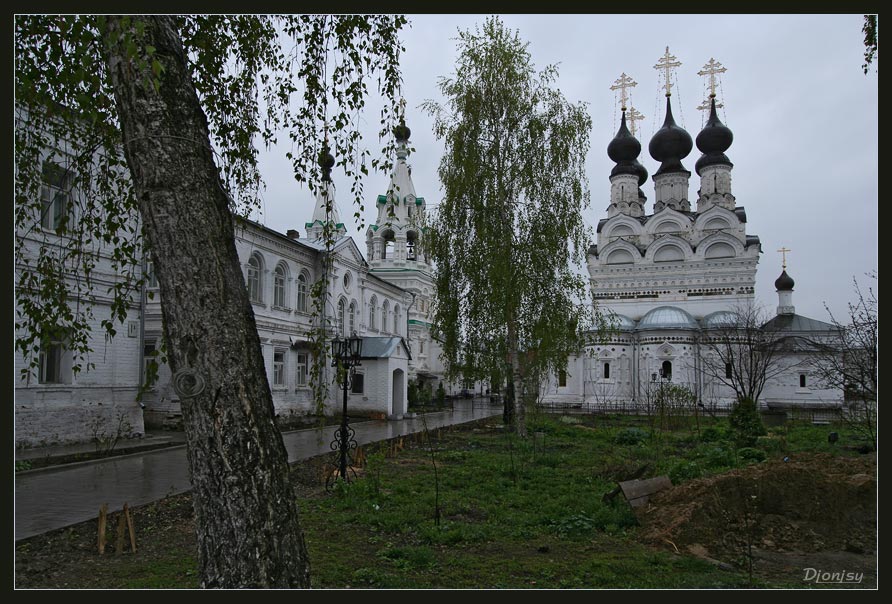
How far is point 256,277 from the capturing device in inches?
961

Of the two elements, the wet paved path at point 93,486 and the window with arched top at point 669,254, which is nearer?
the wet paved path at point 93,486

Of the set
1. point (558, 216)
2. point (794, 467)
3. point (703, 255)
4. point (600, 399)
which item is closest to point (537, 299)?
point (558, 216)

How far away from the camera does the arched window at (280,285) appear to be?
25.5 m

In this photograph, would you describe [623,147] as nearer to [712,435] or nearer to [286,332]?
[286,332]

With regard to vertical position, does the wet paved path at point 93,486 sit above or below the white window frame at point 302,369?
below

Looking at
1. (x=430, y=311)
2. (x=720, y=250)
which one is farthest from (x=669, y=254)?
(x=430, y=311)

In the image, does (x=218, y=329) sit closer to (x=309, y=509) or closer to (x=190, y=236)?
(x=190, y=236)

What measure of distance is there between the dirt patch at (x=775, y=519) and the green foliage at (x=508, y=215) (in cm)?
1106

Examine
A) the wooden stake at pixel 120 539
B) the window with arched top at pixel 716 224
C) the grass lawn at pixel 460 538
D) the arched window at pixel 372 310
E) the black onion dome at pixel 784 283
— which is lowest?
the grass lawn at pixel 460 538

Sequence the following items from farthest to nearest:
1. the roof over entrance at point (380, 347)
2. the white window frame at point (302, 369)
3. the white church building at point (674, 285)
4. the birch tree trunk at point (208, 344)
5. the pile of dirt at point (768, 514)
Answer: the white church building at point (674, 285) < the roof over entrance at point (380, 347) < the white window frame at point (302, 369) < the pile of dirt at point (768, 514) < the birch tree trunk at point (208, 344)

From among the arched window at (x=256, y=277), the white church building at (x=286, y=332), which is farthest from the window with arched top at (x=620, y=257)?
the arched window at (x=256, y=277)

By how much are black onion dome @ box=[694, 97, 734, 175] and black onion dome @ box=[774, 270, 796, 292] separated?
8250 millimetres

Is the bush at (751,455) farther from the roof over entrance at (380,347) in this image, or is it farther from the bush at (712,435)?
the roof over entrance at (380,347)

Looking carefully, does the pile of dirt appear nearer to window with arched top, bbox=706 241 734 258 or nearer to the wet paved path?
the wet paved path
